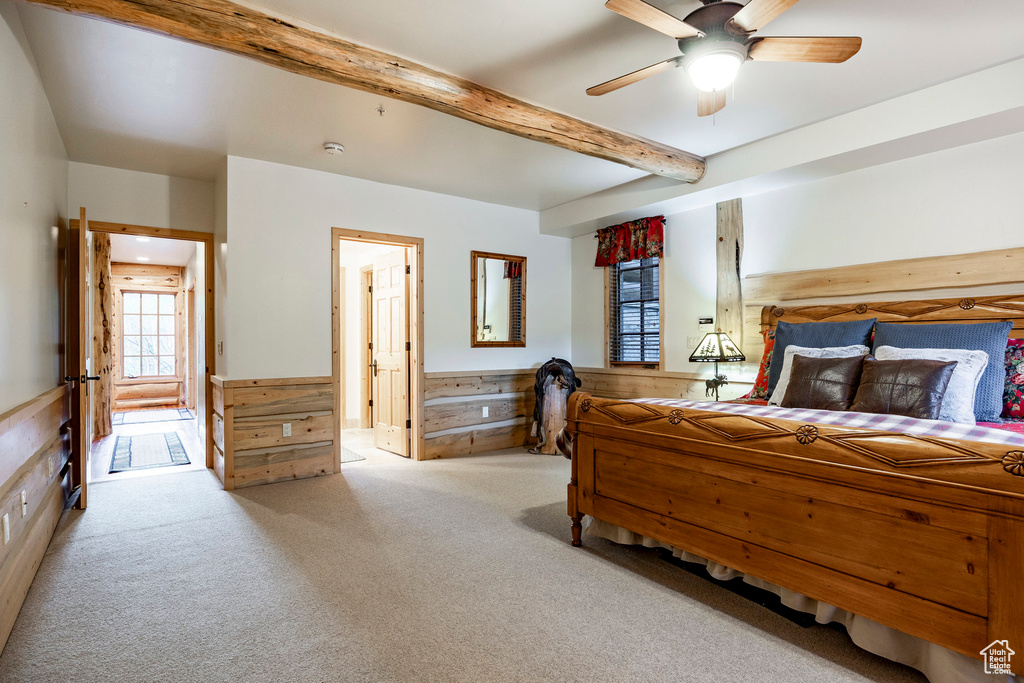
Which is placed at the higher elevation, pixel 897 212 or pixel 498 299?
pixel 897 212

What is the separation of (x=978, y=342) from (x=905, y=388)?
0.67m

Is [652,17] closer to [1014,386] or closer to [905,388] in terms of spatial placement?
→ [905,388]

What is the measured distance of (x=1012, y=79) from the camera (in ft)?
9.14

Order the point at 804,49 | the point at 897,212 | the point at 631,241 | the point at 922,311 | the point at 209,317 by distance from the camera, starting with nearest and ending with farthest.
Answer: the point at 804,49 < the point at 922,311 < the point at 897,212 < the point at 209,317 < the point at 631,241

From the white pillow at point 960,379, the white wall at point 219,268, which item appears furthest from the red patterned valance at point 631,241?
the white wall at point 219,268

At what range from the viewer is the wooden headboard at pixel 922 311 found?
10.00ft

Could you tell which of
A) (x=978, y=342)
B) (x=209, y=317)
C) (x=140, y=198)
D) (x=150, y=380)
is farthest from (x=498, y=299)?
(x=150, y=380)

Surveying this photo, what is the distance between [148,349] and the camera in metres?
9.40

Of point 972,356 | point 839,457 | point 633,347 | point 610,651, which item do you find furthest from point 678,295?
point 610,651

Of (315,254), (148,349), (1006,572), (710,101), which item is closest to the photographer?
(1006,572)

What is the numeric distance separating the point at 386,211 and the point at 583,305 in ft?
7.79

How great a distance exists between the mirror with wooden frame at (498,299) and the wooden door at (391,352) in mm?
699

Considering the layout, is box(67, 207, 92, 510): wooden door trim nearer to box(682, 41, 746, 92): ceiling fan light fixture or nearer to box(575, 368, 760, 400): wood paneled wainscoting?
box(682, 41, 746, 92): ceiling fan light fixture

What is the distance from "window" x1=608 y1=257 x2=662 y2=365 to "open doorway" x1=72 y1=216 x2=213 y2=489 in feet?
12.6
